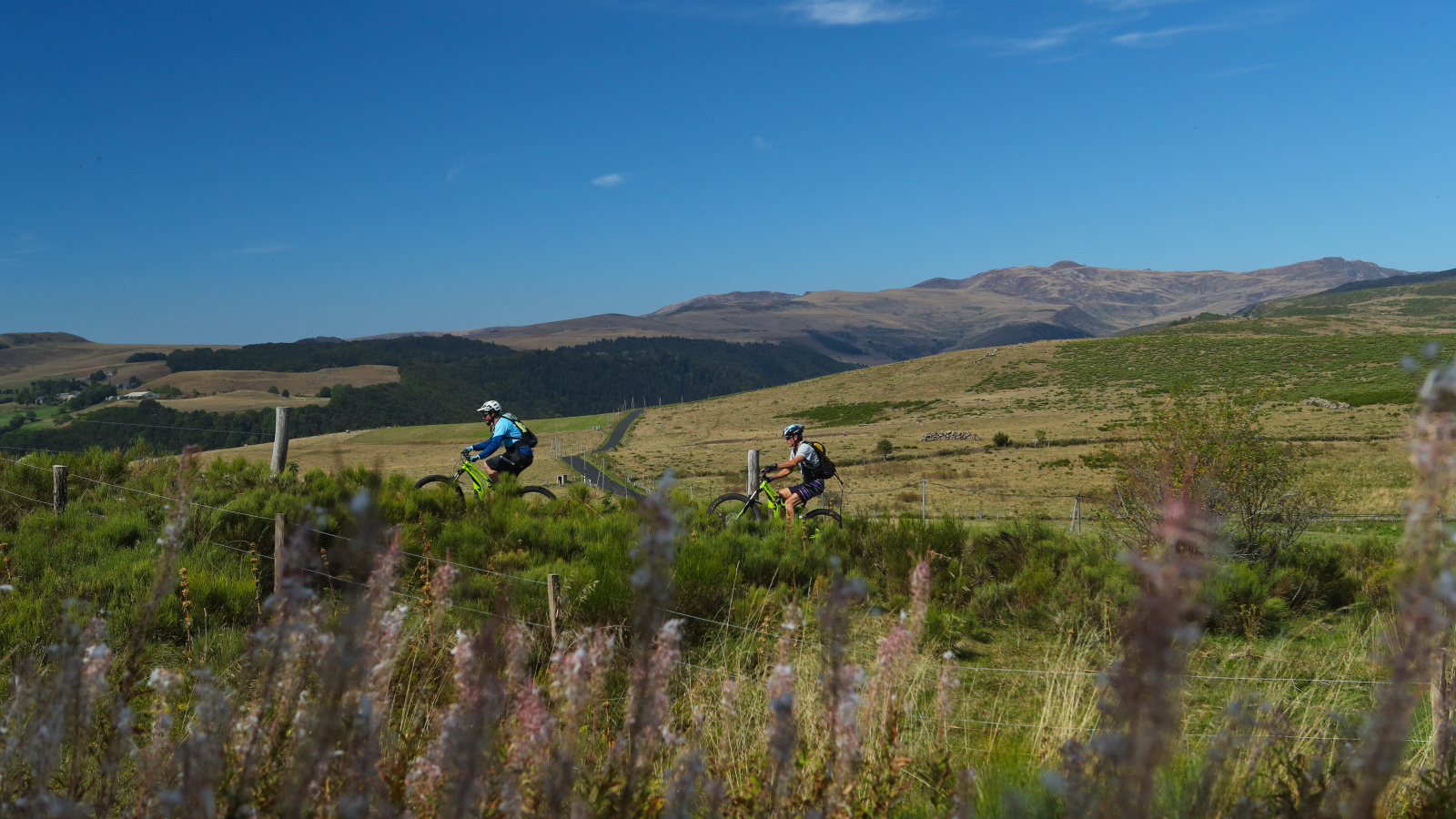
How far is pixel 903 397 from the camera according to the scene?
95.2 metres

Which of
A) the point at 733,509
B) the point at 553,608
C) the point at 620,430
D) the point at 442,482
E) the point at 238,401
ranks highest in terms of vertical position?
the point at 442,482

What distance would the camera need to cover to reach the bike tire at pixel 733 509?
1062 cm

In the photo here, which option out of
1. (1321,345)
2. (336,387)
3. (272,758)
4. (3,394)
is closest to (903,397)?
(1321,345)

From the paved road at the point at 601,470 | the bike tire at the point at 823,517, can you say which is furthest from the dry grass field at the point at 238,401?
the bike tire at the point at 823,517

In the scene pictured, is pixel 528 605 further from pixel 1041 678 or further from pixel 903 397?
pixel 903 397

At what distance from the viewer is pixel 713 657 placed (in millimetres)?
5844

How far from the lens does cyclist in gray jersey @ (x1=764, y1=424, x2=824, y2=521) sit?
403 inches

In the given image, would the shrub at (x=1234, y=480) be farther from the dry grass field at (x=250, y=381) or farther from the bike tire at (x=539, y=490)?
the dry grass field at (x=250, y=381)

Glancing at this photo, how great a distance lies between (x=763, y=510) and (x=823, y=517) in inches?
30.9

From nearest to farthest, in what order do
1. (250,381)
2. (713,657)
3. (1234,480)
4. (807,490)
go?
(713,657) → (1234,480) → (807,490) → (250,381)

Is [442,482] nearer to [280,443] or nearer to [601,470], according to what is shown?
[280,443]

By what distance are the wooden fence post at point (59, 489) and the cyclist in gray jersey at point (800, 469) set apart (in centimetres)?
791

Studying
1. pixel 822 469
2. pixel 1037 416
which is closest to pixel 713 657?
pixel 822 469

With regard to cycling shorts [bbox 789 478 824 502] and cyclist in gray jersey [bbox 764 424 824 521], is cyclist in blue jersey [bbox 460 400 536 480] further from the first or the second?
cycling shorts [bbox 789 478 824 502]
